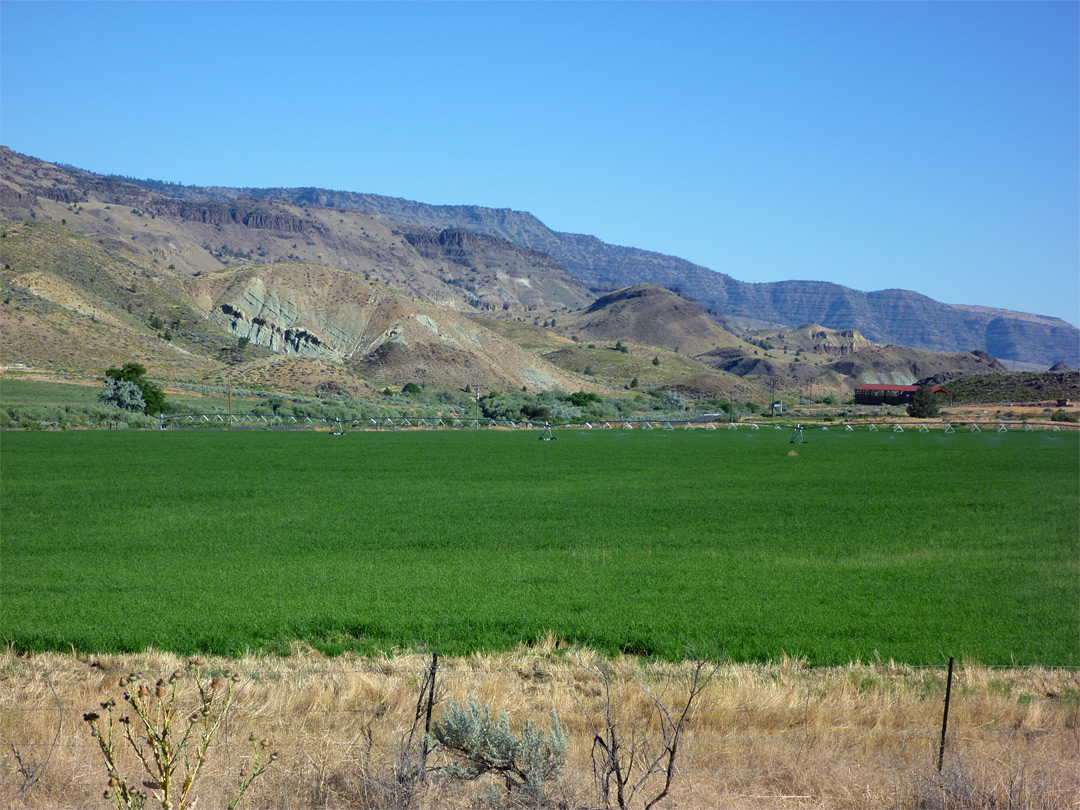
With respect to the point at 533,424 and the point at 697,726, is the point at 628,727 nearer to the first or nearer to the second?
the point at 697,726

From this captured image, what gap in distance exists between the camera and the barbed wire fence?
25.6ft

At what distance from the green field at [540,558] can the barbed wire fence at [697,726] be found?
1150 mm

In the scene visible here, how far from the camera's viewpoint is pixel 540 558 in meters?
20.4

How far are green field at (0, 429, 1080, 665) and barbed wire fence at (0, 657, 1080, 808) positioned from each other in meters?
1.15

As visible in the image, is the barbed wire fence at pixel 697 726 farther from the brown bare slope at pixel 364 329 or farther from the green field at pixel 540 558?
the brown bare slope at pixel 364 329

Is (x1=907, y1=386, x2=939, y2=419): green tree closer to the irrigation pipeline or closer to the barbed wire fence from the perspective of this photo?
the irrigation pipeline

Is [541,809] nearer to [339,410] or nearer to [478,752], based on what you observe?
[478,752]

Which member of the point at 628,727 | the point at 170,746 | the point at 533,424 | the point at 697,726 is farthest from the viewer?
the point at 533,424

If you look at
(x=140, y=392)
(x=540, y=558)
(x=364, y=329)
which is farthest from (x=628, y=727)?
(x=364, y=329)

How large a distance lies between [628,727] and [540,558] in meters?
10.6

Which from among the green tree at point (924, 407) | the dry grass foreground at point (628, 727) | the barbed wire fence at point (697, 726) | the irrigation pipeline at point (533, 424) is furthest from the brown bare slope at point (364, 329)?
the barbed wire fence at point (697, 726)

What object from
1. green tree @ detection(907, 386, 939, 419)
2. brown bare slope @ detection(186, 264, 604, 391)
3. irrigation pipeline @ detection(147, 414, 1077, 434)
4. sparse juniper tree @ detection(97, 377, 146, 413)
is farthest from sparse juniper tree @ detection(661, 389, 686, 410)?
sparse juniper tree @ detection(97, 377, 146, 413)

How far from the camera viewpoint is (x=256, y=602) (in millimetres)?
15469

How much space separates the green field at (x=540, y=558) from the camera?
45.1ft
